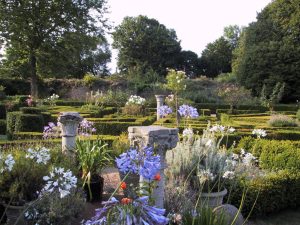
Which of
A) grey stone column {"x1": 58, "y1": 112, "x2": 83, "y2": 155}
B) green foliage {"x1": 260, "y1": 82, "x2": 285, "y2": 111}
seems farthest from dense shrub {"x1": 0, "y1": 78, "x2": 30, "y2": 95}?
grey stone column {"x1": 58, "y1": 112, "x2": 83, "y2": 155}

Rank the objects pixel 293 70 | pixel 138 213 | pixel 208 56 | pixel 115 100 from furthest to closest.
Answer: pixel 208 56, pixel 293 70, pixel 115 100, pixel 138 213

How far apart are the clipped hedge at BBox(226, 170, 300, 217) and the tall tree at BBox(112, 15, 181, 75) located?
36.7 metres

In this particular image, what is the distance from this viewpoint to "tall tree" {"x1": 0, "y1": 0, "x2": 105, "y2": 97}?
2625 cm

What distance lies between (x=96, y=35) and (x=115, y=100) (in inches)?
402

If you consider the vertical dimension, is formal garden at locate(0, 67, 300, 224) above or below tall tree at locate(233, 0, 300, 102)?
below

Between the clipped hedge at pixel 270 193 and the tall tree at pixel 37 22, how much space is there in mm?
21902

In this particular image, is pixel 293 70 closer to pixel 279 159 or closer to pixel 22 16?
pixel 22 16

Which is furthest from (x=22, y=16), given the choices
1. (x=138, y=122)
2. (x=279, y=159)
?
(x=279, y=159)

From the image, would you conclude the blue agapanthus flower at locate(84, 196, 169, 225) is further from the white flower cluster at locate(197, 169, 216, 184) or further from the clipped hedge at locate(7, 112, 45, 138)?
the clipped hedge at locate(7, 112, 45, 138)

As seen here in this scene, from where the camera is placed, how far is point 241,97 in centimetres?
2302

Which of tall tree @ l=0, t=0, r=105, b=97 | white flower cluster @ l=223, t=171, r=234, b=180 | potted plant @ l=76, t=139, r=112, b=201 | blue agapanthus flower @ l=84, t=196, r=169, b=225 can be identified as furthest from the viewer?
tall tree @ l=0, t=0, r=105, b=97

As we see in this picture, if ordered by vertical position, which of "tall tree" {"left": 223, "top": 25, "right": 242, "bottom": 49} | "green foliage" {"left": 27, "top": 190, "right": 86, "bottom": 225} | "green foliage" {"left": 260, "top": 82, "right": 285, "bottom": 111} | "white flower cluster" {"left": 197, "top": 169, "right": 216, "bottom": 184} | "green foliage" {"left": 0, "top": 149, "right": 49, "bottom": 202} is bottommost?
"green foliage" {"left": 27, "top": 190, "right": 86, "bottom": 225}

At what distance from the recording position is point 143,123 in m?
12.7

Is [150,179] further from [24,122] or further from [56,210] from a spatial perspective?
[24,122]
